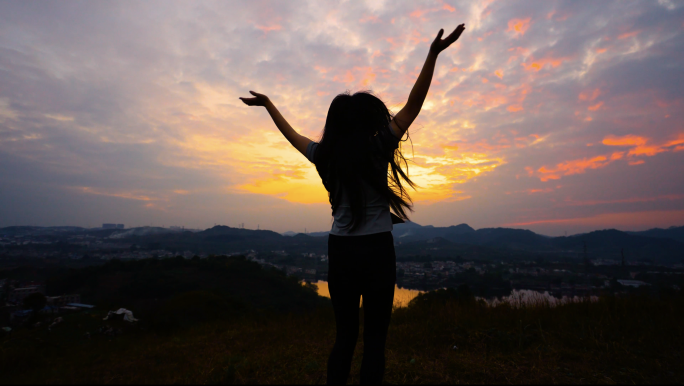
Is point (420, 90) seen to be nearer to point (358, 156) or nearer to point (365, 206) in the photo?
point (358, 156)

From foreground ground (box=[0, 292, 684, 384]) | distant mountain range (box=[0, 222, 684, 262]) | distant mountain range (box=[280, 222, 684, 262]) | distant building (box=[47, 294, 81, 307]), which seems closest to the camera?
foreground ground (box=[0, 292, 684, 384])

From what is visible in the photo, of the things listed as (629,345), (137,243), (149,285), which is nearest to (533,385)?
(629,345)

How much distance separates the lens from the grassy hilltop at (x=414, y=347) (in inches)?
102

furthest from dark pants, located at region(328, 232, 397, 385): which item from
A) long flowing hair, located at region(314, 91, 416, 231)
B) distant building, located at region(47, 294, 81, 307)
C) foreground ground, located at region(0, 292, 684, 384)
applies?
distant building, located at region(47, 294, 81, 307)

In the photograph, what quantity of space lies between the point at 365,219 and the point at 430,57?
99cm

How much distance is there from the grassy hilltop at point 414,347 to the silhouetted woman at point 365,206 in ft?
4.60

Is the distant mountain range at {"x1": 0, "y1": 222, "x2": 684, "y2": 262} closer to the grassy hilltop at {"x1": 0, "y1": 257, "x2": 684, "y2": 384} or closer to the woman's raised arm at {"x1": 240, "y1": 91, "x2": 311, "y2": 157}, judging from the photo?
the grassy hilltop at {"x1": 0, "y1": 257, "x2": 684, "y2": 384}

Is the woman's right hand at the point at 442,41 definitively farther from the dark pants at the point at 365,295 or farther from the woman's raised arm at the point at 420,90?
the dark pants at the point at 365,295

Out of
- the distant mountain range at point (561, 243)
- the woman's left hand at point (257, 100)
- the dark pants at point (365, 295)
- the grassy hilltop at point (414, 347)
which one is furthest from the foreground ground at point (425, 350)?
the distant mountain range at point (561, 243)

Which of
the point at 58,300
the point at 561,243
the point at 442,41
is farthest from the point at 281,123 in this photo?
the point at 561,243

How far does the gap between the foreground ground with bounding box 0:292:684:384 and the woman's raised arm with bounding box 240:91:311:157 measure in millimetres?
2138

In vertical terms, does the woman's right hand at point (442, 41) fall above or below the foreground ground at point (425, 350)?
above

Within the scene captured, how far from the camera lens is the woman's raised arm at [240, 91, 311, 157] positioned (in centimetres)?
192

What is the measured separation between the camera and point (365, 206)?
155 centimetres
